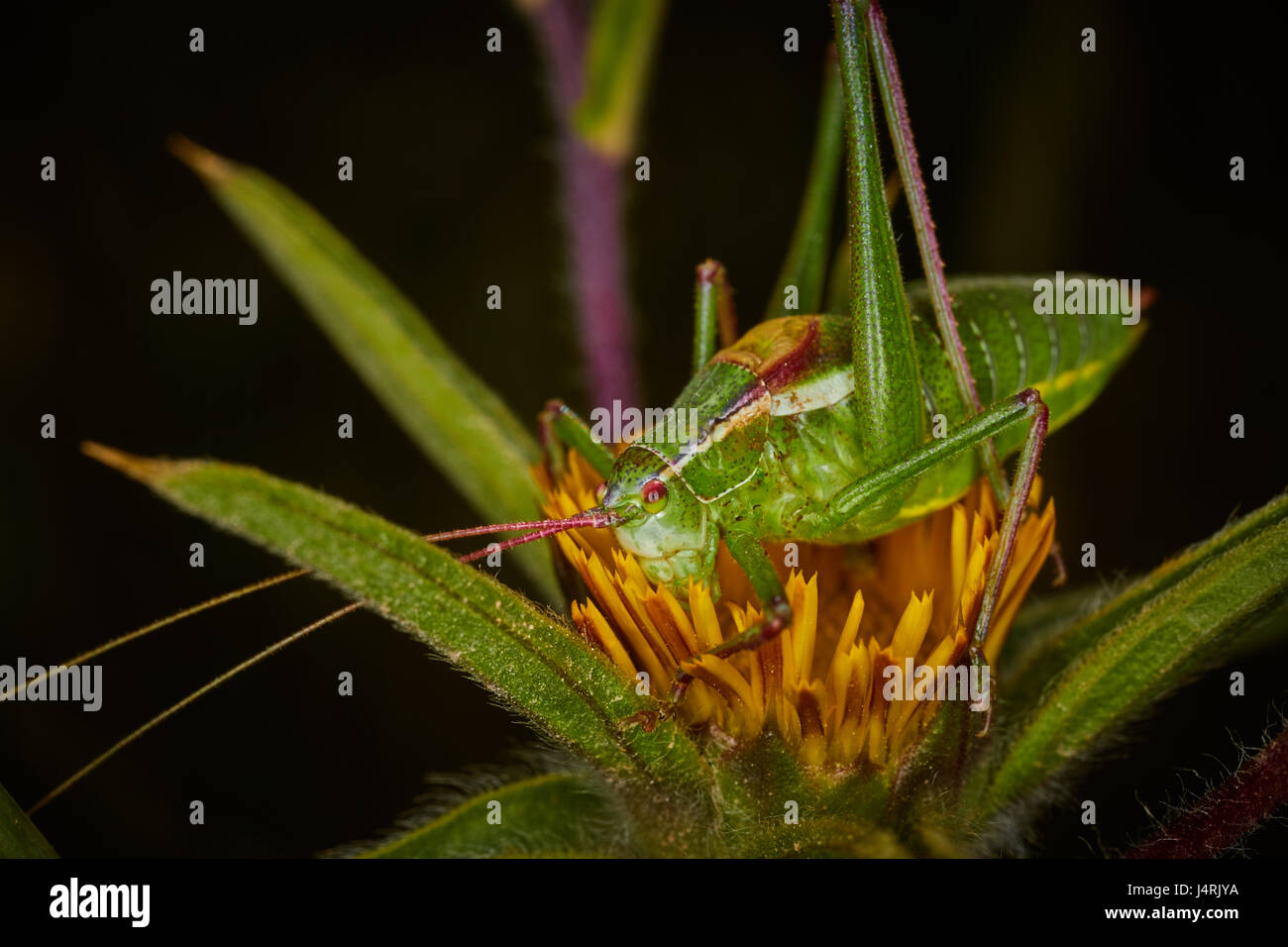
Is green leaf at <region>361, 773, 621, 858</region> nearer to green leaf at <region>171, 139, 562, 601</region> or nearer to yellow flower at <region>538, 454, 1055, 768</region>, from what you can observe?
yellow flower at <region>538, 454, 1055, 768</region>

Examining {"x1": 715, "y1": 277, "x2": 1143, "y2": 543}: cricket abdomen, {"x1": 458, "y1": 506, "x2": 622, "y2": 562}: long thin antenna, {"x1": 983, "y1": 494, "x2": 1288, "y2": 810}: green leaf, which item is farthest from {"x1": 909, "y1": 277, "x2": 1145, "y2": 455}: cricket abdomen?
{"x1": 458, "y1": 506, "x2": 622, "y2": 562}: long thin antenna

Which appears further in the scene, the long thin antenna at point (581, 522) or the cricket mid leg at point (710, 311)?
the cricket mid leg at point (710, 311)

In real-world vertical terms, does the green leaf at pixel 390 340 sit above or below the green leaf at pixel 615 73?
below

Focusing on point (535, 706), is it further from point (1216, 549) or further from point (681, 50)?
point (681, 50)

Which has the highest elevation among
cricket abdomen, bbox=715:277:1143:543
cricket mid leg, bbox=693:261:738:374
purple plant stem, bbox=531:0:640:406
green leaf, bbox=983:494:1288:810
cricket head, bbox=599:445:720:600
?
purple plant stem, bbox=531:0:640:406

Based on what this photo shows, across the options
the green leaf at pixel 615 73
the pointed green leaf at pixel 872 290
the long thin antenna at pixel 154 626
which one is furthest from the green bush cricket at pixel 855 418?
the green leaf at pixel 615 73

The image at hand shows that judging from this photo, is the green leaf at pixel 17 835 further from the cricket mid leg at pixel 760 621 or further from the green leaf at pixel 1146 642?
the green leaf at pixel 1146 642
